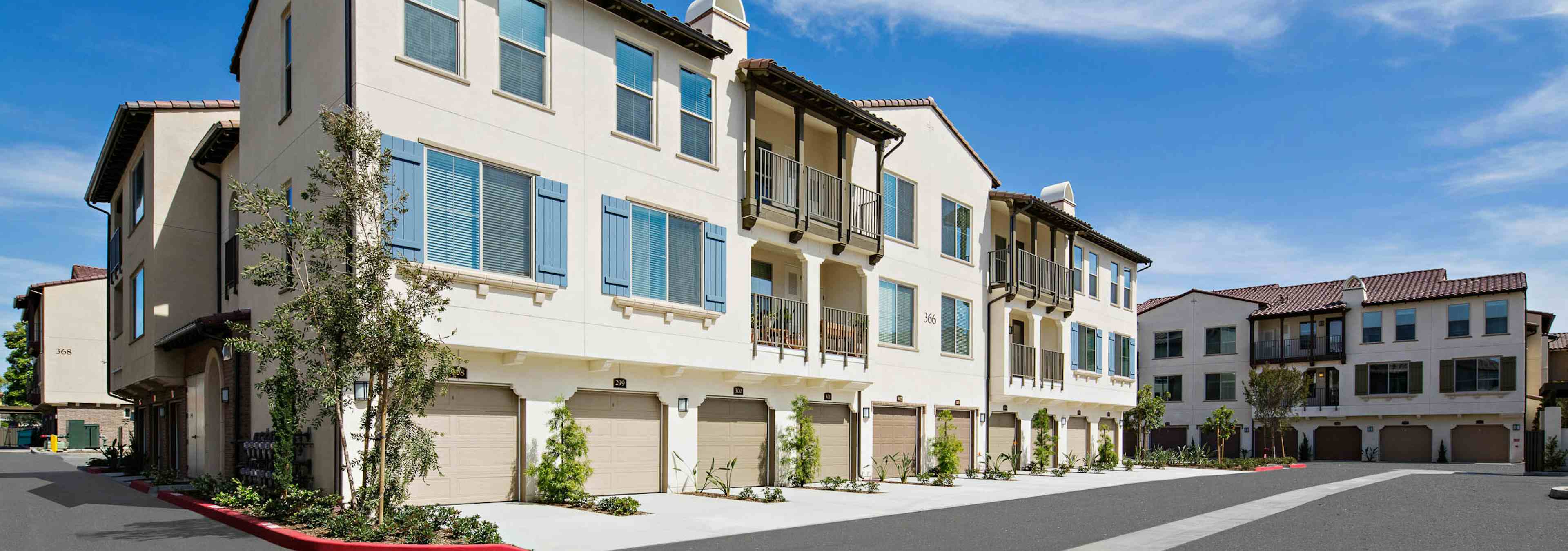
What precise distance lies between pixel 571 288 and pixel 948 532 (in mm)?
6954

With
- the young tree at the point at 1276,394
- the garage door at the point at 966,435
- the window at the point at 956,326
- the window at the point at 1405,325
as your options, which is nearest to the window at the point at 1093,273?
the window at the point at 956,326

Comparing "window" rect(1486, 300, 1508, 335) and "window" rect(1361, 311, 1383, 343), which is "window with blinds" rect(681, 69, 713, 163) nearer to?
"window" rect(1361, 311, 1383, 343)

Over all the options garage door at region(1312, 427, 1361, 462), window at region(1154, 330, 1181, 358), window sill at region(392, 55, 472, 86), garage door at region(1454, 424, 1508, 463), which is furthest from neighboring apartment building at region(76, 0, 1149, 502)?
garage door at region(1454, 424, 1508, 463)

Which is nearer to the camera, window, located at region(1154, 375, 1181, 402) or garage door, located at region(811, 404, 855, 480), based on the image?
garage door, located at region(811, 404, 855, 480)

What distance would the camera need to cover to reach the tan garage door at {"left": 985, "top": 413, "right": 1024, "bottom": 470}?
1121 inches

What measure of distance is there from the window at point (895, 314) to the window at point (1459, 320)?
37.3 m

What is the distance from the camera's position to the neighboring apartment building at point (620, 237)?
1430 cm

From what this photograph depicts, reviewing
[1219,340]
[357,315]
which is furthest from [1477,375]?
[357,315]

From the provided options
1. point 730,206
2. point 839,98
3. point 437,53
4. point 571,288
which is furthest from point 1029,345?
point 437,53

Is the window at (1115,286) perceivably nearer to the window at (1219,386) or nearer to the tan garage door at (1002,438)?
the tan garage door at (1002,438)

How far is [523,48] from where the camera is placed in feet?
50.8

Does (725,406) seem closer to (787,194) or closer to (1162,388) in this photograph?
(787,194)

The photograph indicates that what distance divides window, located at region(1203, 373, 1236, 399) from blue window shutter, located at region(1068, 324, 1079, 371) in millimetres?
25212

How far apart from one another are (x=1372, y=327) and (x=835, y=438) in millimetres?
40171
